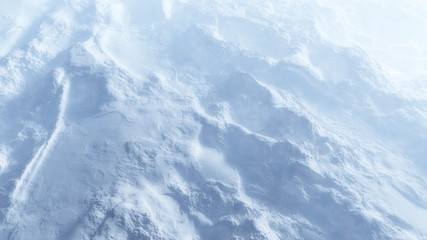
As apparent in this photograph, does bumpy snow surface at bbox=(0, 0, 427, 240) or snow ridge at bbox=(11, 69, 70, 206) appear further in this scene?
bumpy snow surface at bbox=(0, 0, 427, 240)

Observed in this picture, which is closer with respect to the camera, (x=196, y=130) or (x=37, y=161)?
(x=37, y=161)

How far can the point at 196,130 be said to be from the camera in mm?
32625

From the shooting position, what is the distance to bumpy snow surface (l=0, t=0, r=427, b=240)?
81.4 feet

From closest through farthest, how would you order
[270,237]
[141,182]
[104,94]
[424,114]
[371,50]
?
1. [270,237]
2. [141,182]
3. [104,94]
4. [424,114]
5. [371,50]

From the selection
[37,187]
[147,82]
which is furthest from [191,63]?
[37,187]

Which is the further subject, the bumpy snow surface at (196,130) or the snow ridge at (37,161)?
the bumpy snow surface at (196,130)

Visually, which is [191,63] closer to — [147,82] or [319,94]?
[147,82]

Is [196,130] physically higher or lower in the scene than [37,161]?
higher

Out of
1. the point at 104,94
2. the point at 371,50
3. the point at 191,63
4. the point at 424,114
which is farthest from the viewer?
Answer: the point at 371,50

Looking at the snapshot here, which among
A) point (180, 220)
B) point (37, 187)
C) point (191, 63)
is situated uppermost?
point (191, 63)

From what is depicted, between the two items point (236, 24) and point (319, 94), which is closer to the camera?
point (319, 94)

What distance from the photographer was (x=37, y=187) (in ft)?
81.2

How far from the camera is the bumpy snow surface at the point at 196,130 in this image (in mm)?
24812

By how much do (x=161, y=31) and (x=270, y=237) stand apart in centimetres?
3799
